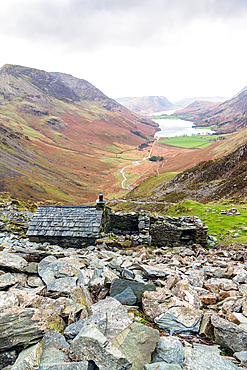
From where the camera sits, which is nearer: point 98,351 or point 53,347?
point 98,351

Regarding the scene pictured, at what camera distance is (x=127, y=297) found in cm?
577

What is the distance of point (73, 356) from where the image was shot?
3.73m

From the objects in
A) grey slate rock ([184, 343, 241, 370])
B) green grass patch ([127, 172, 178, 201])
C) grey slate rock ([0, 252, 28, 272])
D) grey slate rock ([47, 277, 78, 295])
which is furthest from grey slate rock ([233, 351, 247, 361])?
green grass patch ([127, 172, 178, 201])

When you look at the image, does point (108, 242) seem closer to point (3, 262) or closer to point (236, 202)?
point (3, 262)

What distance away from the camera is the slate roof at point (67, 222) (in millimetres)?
14133

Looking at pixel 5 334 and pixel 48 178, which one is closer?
pixel 5 334

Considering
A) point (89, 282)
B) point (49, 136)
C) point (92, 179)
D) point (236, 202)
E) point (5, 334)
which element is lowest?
point (92, 179)

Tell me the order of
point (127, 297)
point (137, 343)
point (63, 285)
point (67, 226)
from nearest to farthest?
point (137, 343) → point (127, 297) → point (63, 285) → point (67, 226)

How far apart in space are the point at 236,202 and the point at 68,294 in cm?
3240

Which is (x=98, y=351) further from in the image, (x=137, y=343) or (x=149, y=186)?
(x=149, y=186)

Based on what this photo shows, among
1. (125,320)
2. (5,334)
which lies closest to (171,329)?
(125,320)

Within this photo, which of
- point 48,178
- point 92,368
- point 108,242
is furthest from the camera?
point 48,178

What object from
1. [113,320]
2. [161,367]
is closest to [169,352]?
[161,367]

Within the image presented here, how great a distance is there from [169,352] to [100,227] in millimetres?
11166
